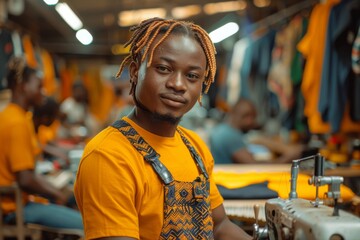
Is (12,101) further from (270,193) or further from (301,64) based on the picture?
(301,64)

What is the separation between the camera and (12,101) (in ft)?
12.6

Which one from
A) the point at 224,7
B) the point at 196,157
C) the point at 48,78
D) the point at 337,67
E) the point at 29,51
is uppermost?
the point at 224,7

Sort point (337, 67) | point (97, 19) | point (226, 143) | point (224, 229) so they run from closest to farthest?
point (224, 229) → point (337, 67) → point (226, 143) → point (97, 19)

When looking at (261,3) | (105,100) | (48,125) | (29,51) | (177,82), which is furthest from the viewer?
(105,100)

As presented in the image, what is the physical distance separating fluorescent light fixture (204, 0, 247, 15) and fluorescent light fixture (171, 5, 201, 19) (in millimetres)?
151

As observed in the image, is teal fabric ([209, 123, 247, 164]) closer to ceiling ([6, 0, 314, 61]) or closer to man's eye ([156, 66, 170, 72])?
ceiling ([6, 0, 314, 61])

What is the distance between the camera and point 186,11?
8383 millimetres

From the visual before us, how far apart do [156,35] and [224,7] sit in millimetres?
6997

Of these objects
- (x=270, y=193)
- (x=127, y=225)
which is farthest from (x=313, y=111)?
(x=127, y=225)

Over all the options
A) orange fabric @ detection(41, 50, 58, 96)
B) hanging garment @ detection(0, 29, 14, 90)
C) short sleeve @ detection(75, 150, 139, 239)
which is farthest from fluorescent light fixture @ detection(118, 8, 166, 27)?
short sleeve @ detection(75, 150, 139, 239)

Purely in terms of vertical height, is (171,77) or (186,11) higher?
(186,11)

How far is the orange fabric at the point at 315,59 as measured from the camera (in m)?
4.75

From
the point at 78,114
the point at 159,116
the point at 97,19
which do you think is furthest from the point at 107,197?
the point at 78,114

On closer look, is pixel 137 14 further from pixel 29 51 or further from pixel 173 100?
pixel 173 100
